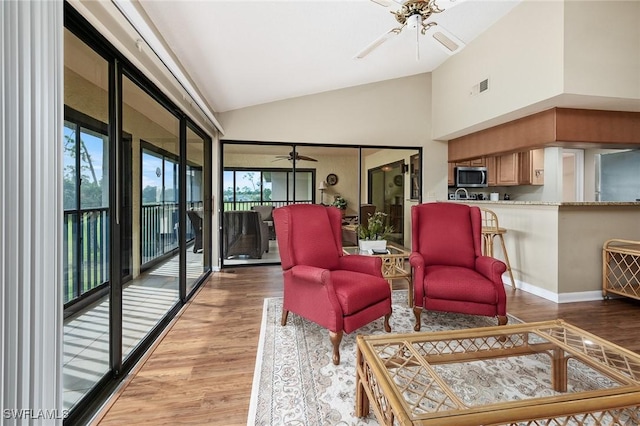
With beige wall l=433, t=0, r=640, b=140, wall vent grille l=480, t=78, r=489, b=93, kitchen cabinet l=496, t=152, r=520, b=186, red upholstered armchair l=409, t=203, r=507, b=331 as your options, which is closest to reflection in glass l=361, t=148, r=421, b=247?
wall vent grille l=480, t=78, r=489, b=93

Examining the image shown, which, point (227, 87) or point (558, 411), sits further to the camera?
point (227, 87)

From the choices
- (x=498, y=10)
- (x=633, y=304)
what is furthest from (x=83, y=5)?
(x=633, y=304)

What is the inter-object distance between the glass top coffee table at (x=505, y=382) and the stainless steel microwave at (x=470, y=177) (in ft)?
12.5

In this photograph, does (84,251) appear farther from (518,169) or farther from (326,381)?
(518,169)

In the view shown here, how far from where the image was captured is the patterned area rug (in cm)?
159

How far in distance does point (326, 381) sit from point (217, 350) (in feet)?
2.93

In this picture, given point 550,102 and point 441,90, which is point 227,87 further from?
point 550,102

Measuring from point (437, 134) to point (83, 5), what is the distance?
4825mm

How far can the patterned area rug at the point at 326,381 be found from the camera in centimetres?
159

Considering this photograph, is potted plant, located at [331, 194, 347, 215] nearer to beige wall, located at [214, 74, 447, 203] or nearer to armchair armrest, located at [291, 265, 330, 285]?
beige wall, located at [214, 74, 447, 203]

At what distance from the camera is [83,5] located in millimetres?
1447

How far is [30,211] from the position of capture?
1025mm

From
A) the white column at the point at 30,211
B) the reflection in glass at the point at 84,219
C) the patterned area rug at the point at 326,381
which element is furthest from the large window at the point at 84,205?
the patterned area rug at the point at 326,381

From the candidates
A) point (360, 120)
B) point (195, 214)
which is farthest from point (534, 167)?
point (195, 214)
